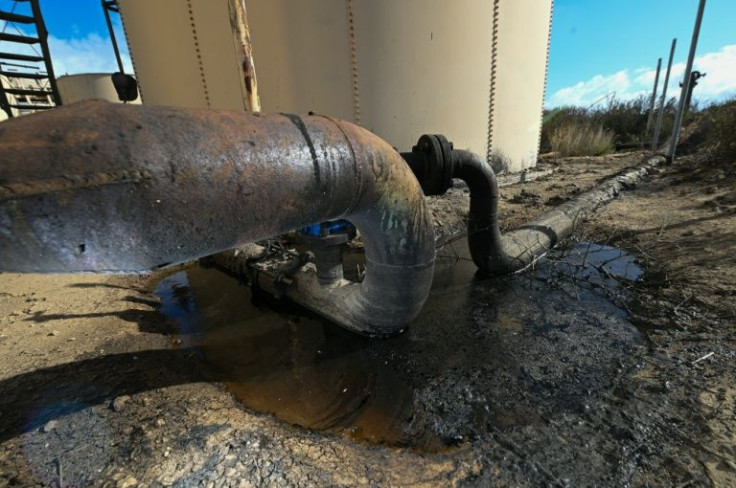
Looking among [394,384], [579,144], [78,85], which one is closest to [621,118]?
[579,144]

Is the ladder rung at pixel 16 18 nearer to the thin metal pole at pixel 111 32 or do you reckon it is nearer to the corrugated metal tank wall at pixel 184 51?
the thin metal pole at pixel 111 32

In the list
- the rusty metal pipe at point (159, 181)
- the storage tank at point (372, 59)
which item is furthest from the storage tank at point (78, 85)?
the rusty metal pipe at point (159, 181)

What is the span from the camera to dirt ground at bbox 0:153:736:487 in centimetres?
140

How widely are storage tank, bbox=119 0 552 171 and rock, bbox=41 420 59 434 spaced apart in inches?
164

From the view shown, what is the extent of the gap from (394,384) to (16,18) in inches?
564

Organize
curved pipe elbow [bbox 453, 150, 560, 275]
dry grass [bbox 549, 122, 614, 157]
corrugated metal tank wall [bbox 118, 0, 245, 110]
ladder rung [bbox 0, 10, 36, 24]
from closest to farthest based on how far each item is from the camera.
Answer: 1. curved pipe elbow [bbox 453, 150, 560, 275]
2. corrugated metal tank wall [bbox 118, 0, 245, 110]
3. ladder rung [bbox 0, 10, 36, 24]
4. dry grass [bbox 549, 122, 614, 157]

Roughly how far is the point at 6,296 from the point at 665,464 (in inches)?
177

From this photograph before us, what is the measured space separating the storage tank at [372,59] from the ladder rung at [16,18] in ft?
20.9

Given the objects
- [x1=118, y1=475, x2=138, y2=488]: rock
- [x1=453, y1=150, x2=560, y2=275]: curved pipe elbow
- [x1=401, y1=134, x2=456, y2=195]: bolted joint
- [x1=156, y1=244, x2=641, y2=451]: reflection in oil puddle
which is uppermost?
[x1=401, y1=134, x2=456, y2=195]: bolted joint

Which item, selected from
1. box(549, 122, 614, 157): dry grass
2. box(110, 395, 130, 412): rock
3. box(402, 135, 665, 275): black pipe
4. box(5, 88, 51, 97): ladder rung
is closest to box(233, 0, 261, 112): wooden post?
box(402, 135, 665, 275): black pipe

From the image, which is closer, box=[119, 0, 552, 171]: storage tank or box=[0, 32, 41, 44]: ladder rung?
box=[119, 0, 552, 171]: storage tank

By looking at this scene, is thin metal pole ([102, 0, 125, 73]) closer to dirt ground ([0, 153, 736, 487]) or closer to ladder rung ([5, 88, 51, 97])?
ladder rung ([5, 88, 51, 97])

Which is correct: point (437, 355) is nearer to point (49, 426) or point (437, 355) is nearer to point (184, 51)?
point (49, 426)

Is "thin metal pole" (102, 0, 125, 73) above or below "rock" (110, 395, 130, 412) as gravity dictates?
above
